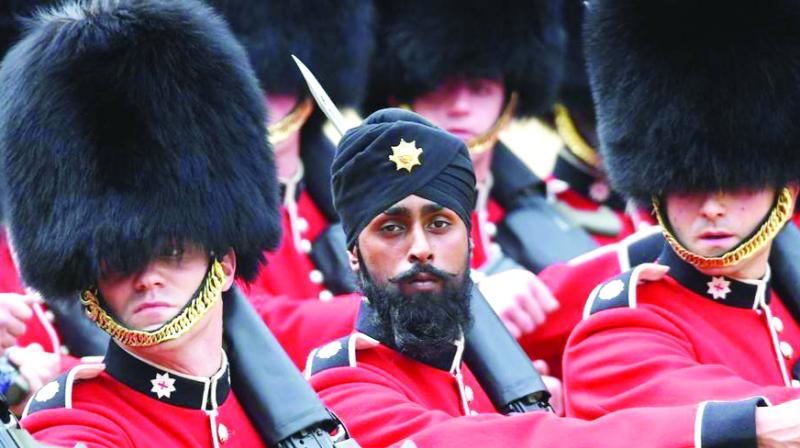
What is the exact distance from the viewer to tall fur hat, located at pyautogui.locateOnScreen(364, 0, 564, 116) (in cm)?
726

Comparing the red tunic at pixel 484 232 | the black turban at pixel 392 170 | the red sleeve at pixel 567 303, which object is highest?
the black turban at pixel 392 170

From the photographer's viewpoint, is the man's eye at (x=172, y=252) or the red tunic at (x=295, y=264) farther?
the red tunic at (x=295, y=264)

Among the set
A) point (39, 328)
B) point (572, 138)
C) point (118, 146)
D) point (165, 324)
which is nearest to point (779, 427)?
point (165, 324)

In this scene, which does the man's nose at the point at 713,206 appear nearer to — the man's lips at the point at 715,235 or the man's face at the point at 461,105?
the man's lips at the point at 715,235

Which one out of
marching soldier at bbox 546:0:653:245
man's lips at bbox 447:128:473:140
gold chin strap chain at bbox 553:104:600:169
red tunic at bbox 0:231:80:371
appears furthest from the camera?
gold chin strap chain at bbox 553:104:600:169

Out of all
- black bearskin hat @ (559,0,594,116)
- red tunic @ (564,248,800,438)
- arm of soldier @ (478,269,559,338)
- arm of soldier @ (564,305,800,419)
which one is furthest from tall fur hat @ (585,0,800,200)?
black bearskin hat @ (559,0,594,116)

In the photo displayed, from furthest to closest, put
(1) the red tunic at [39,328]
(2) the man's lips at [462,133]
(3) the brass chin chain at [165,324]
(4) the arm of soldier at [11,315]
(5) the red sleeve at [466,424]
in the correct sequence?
(2) the man's lips at [462,133], (1) the red tunic at [39,328], (4) the arm of soldier at [11,315], (3) the brass chin chain at [165,324], (5) the red sleeve at [466,424]

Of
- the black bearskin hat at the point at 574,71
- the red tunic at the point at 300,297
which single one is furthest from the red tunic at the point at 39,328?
the black bearskin hat at the point at 574,71

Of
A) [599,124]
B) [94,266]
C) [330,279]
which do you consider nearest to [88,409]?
[94,266]

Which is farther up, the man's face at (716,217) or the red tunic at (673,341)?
the man's face at (716,217)

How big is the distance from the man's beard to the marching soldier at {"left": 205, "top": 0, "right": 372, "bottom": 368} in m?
1.36

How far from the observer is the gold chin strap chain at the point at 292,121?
22.3 ft

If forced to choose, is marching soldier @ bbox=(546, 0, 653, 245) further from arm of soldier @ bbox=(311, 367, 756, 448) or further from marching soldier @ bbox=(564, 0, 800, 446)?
arm of soldier @ bbox=(311, 367, 756, 448)

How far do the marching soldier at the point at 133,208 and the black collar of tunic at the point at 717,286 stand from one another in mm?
1091
